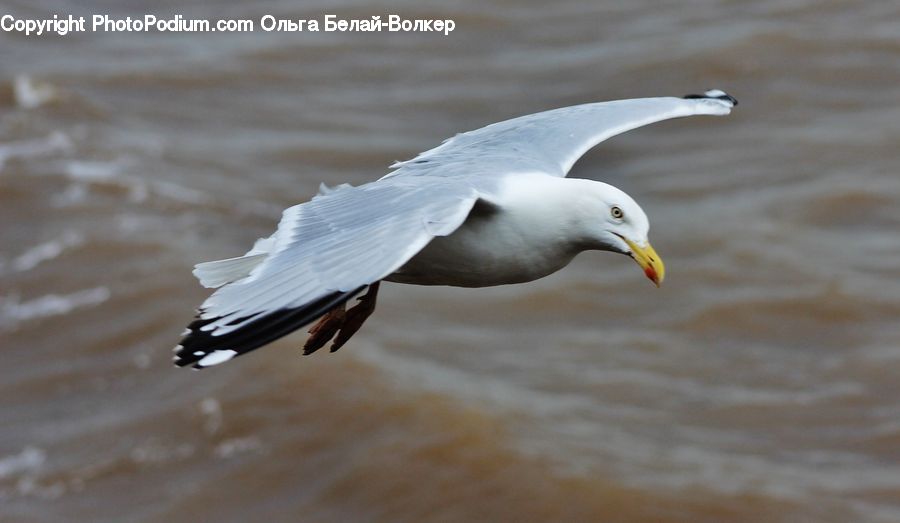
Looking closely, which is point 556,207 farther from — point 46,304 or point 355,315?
point 46,304

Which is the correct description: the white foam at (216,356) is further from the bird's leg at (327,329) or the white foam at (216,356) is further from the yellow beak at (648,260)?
the yellow beak at (648,260)

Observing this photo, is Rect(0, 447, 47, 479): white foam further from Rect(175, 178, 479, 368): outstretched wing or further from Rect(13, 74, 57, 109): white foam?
Rect(175, 178, 479, 368): outstretched wing

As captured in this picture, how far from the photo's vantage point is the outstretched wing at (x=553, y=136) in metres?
4.82

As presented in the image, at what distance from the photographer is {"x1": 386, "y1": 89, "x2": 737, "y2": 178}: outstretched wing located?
4.82 metres

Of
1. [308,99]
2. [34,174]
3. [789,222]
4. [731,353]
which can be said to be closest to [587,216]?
[731,353]

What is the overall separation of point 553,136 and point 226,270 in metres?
1.56

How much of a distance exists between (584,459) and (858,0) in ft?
28.6

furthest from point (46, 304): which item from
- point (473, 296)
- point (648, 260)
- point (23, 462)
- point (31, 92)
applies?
point (648, 260)

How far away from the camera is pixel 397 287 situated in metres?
11.6

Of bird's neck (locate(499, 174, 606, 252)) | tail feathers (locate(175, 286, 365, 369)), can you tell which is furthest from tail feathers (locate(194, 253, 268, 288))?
bird's neck (locate(499, 174, 606, 252))

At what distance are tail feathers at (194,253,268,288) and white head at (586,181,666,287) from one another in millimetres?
1064

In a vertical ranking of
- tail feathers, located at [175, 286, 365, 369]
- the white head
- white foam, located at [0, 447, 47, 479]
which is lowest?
white foam, located at [0, 447, 47, 479]

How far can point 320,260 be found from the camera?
3.77 meters

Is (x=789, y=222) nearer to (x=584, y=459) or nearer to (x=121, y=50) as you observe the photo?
(x=584, y=459)
